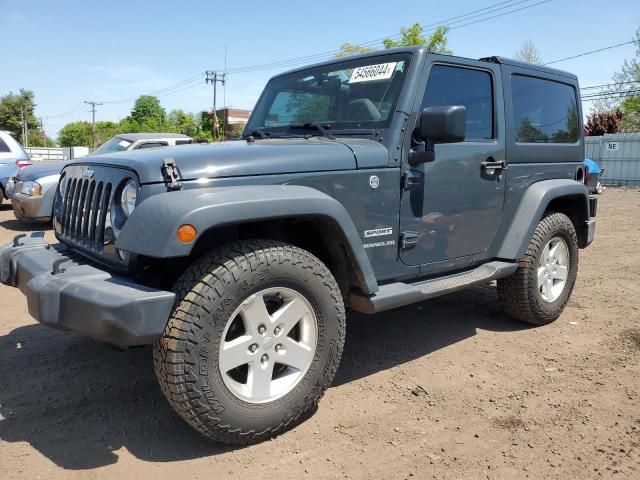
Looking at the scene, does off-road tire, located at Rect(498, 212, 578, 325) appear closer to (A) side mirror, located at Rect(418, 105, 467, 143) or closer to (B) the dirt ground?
(B) the dirt ground

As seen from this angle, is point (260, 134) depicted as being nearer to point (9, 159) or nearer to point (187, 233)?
point (187, 233)

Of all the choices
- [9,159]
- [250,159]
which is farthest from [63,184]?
[9,159]

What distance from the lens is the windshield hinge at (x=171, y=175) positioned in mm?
2346

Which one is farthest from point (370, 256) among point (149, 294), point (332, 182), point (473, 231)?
point (149, 294)

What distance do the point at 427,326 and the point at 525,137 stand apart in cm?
166

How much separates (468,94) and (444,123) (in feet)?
2.91

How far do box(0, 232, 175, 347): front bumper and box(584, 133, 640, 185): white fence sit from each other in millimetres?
21193

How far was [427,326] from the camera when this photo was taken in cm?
430

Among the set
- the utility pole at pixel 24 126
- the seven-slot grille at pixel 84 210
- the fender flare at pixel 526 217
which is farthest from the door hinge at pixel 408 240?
the utility pole at pixel 24 126

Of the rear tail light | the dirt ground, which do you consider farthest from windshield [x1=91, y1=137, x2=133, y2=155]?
the dirt ground

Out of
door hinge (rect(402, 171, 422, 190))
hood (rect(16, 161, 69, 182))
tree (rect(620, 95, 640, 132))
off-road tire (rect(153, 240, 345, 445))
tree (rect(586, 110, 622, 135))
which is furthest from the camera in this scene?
tree (rect(620, 95, 640, 132))

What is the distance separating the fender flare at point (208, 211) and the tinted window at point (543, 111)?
6.84 feet

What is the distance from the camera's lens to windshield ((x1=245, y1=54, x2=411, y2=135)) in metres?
3.25

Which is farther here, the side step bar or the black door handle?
the black door handle
